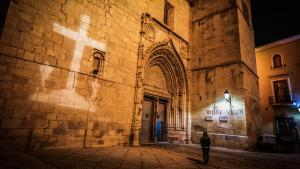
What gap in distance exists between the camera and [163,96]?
9.81 meters

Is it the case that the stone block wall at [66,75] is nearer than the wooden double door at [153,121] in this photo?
Yes

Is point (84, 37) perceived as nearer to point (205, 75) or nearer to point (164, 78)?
point (164, 78)

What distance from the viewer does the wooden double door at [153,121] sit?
8.79 metres

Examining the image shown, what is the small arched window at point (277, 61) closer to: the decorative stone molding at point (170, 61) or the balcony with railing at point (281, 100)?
the balcony with railing at point (281, 100)

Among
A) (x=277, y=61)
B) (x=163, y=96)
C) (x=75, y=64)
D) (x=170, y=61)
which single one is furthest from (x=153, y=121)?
(x=277, y=61)

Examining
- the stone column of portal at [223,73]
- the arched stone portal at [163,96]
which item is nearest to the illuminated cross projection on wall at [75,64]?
the arched stone portal at [163,96]

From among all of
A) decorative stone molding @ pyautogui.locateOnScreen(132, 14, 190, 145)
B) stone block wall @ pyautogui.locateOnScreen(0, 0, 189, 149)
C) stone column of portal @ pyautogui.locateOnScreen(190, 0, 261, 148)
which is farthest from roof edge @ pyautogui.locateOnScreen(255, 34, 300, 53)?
stone block wall @ pyautogui.locateOnScreen(0, 0, 189, 149)

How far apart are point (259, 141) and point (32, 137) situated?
32.5 ft

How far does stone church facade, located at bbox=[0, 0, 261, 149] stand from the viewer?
4797 mm

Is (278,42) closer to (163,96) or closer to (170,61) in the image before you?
(170,61)

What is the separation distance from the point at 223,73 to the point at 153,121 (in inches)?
181

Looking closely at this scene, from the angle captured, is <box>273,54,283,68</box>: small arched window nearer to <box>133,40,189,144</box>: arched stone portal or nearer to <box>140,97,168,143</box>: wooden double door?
<box>133,40,189,144</box>: arched stone portal

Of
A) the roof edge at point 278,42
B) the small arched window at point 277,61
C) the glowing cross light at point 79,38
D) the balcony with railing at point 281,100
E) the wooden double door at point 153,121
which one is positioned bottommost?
the wooden double door at point 153,121

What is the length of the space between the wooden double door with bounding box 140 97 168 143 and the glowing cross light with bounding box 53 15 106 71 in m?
4.09
